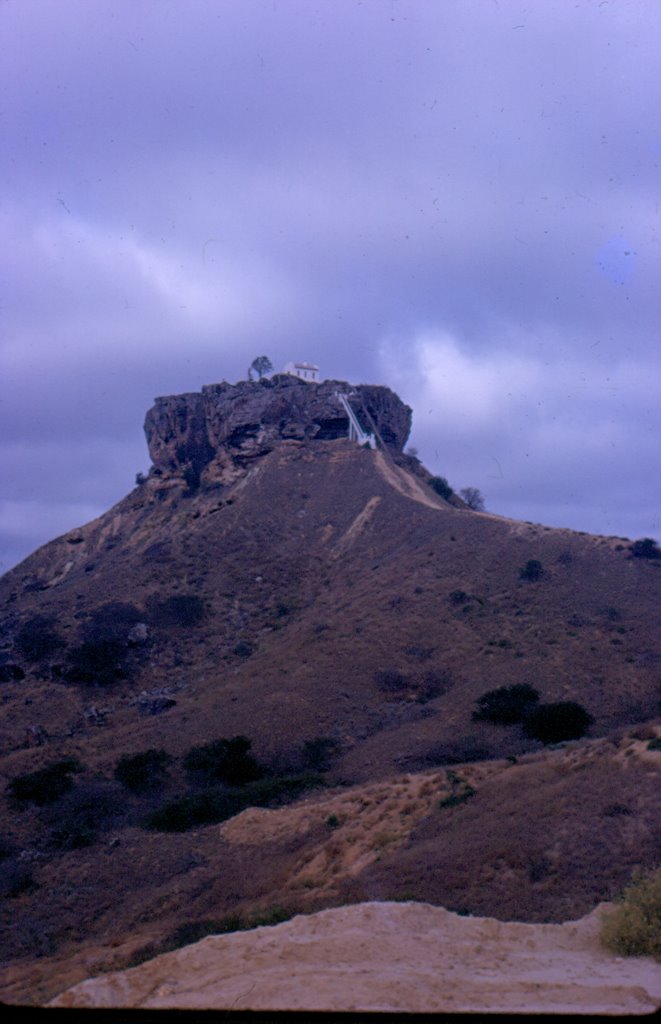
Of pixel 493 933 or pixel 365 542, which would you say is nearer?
pixel 493 933

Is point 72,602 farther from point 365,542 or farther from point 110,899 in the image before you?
point 110,899

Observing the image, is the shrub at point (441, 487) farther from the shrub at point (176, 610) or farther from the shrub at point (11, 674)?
the shrub at point (11, 674)

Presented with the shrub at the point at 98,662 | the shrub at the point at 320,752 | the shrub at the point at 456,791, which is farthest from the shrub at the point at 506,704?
the shrub at the point at 98,662

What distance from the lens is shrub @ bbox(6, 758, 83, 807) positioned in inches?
1011

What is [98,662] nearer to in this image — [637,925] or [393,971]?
[393,971]

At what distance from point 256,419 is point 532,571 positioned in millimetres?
33612

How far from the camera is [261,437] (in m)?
68.5

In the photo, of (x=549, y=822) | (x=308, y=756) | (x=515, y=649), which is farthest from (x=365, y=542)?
(x=549, y=822)

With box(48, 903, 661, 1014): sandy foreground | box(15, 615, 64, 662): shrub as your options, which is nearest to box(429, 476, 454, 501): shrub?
box(15, 615, 64, 662): shrub

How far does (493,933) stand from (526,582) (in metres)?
35.3

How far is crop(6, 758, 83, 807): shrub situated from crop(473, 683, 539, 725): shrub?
15.6 meters

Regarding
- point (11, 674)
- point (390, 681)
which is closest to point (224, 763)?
point (390, 681)

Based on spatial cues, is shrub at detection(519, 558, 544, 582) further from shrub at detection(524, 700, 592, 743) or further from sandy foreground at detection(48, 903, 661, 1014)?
sandy foreground at detection(48, 903, 661, 1014)

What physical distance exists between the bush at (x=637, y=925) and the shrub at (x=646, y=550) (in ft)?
130
